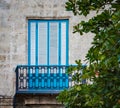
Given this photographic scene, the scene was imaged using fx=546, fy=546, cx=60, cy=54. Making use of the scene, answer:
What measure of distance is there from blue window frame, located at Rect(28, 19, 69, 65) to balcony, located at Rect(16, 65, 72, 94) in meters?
0.34

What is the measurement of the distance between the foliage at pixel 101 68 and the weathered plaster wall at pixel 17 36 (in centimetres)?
1154

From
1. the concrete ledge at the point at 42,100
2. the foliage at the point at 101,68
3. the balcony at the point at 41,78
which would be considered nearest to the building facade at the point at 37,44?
the balcony at the point at 41,78

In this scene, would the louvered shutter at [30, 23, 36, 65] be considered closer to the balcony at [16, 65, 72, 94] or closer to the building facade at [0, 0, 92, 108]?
the building facade at [0, 0, 92, 108]

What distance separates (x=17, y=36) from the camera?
1944cm

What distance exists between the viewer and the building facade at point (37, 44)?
1919cm

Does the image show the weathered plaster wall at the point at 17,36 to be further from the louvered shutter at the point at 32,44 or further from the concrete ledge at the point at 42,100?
the concrete ledge at the point at 42,100

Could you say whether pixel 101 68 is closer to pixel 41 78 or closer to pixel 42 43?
pixel 41 78

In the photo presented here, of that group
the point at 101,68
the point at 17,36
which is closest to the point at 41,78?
the point at 17,36

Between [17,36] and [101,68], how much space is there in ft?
42.2

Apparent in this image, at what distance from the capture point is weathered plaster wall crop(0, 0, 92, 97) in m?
19.3

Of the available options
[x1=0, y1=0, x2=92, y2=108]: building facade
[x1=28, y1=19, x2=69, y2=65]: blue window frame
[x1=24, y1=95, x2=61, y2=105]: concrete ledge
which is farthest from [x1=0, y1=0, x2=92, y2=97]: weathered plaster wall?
[x1=24, y1=95, x2=61, y2=105]: concrete ledge

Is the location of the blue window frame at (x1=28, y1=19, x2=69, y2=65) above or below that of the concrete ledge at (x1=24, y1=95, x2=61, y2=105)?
above

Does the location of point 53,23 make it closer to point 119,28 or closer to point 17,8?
point 17,8

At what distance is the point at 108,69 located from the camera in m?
6.71
